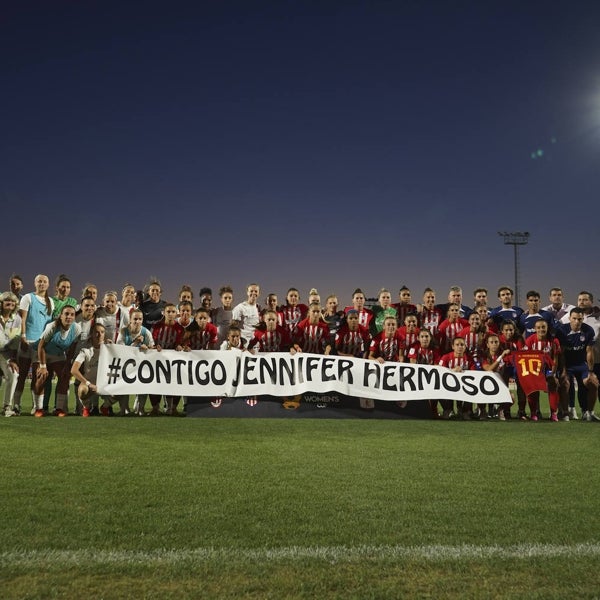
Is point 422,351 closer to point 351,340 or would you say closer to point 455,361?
point 455,361

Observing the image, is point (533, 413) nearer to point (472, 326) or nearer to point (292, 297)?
point (472, 326)

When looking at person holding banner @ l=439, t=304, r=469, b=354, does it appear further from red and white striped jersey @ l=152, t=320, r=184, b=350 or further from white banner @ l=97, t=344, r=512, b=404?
red and white striped jersey @ l=152, t=320, r=184, b=350

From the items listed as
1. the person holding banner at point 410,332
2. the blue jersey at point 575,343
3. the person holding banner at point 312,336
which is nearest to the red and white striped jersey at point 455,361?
the person holding banner at point 410,332

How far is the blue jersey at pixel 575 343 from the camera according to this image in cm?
1048

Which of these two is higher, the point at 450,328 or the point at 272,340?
the point at 450,328

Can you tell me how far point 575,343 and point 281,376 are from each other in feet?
17.6

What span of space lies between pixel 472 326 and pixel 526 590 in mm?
8443

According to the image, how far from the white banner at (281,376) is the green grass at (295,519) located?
295cm

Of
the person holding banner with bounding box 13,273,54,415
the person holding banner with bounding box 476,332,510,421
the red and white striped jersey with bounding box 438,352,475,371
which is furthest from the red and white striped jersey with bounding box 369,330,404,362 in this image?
the person holding banner with bounding box 13,273,54,415

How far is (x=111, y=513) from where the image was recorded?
153 inches

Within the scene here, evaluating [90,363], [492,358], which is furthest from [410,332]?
[90,363]

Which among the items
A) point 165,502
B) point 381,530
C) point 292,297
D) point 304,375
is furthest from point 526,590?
point 292,297

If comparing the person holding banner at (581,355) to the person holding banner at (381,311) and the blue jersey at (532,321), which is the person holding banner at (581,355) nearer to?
the blue jersey at (532,321)

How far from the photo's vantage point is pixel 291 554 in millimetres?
3143
